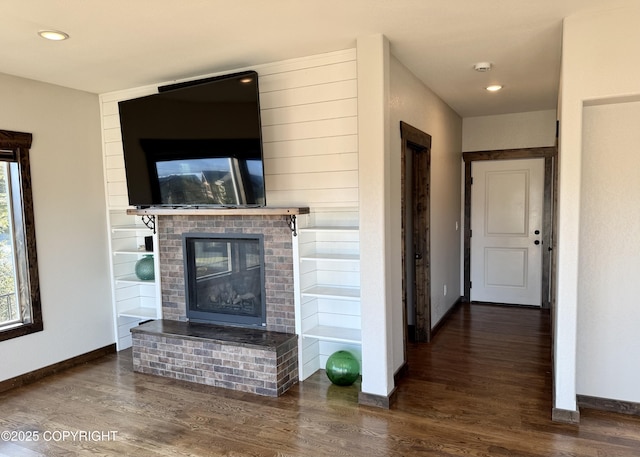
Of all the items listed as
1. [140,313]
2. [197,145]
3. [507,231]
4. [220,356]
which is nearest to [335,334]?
[220,356]

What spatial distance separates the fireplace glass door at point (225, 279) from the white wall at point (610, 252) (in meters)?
2.32

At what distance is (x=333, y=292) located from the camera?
11.5 feet

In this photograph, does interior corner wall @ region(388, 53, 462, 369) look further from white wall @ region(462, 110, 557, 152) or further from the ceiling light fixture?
the ceiling light fixture

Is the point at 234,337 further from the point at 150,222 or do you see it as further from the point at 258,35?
the point at 258,35

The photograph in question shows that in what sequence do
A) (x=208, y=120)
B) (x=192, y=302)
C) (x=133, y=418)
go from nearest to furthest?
(x=133, y=418) < (x=208, y=120) < (x=192, y=302)

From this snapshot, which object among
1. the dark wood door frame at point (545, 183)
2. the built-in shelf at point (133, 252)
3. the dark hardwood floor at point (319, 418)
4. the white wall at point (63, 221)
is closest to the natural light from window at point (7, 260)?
the white wall at point (63, 221)

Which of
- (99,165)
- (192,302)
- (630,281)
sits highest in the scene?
(99,165)

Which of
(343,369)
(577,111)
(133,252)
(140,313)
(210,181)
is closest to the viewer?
(577,111)

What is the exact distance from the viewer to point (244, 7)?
2426 mm

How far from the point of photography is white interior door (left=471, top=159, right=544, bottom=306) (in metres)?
5.69

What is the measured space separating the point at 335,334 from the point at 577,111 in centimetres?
220

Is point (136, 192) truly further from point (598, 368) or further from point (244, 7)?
point (598, 368)

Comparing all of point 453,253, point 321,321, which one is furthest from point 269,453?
point 453,253

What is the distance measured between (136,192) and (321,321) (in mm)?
1912
